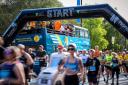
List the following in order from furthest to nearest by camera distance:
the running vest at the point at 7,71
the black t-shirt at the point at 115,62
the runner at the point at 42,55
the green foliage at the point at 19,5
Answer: the green foliage at the point at 19,5 → the runner at the point at 42,55 → the black t-shirt at the point at 115,62 → the running vest at the point at 7,71

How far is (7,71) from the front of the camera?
709cm

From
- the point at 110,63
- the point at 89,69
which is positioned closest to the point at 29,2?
the point at 110,63

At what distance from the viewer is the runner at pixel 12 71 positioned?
6957 mm

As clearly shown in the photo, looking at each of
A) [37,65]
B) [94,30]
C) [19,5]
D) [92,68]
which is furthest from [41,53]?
[94,30]

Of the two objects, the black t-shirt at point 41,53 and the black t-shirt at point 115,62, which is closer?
the black t-shirt at point 115,62

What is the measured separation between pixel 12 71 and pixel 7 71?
10 centimetres

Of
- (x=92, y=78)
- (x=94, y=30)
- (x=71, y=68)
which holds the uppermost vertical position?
(x=94, y=30)

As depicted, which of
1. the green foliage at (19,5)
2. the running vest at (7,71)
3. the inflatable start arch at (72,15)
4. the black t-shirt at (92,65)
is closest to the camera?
the running vest at (7,71)

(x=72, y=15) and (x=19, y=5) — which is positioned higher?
(x=19, y=5)

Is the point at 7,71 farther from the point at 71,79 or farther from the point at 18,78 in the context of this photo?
the point at 71,79

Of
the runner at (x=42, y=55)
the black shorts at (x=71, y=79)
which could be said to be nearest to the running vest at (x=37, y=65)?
the runner at (x=42, y=55)

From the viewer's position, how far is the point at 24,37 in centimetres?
2552

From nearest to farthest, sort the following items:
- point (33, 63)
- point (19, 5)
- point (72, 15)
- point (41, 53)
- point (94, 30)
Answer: point (33, 63)
point (72, 15)
point (41, 53)
point (19, 5)
point (94, 30)

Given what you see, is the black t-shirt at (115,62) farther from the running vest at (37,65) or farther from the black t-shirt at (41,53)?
the running vest at (37,65)
